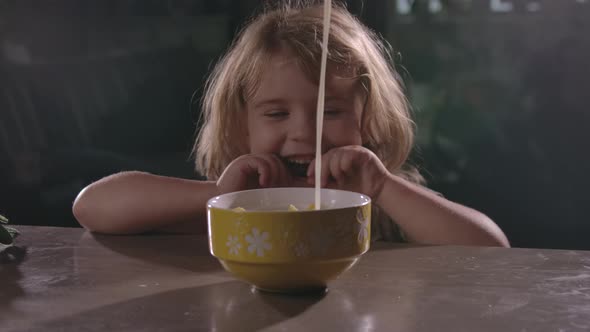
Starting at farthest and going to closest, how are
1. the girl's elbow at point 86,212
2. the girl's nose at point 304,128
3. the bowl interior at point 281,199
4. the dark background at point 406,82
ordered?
1. the dark background at point 406,82
2. the girl's nose at point 304,128
3. the girl's elbow at point 86,212
4. the bowl interior at point 281,199

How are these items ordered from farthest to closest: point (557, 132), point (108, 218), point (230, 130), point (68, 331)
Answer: point (557, 132)
point (230, 130)
point (108, 218)
point (68, 331)

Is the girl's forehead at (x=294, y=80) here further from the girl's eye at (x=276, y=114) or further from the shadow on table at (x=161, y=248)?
the shadow on table at (x=161, y=248)

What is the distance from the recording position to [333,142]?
107 centimetres

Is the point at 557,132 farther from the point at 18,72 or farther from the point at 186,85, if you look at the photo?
the point at 18,72

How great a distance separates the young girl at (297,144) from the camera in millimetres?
905

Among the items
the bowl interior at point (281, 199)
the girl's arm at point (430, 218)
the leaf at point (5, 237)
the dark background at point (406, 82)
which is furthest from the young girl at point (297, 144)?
the dark background at point (406, 82)

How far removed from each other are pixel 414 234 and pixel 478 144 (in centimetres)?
99

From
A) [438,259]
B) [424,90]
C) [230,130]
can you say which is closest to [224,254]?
[438,259]

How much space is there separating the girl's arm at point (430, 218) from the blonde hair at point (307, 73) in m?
0.24

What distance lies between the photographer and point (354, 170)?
0.91 metres

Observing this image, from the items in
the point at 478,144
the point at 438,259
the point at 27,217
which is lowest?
the point at 27,217

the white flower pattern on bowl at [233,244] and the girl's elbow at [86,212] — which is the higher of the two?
the white flower pattern on bowl at [233,244]

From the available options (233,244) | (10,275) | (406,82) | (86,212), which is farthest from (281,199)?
(406,82)

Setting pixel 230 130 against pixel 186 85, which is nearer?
pixel 230 130
